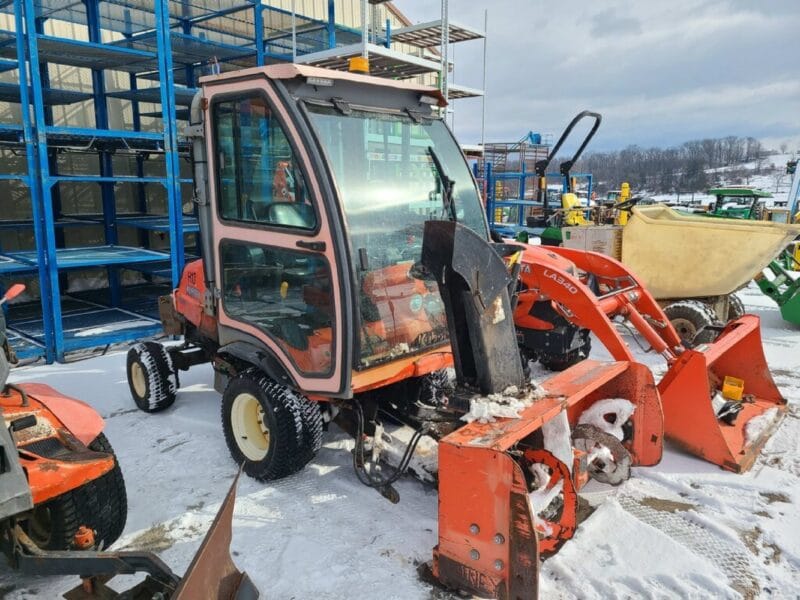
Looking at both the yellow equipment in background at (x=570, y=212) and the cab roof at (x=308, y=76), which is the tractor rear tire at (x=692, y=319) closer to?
the yellow equipment in background at (x=570, y=212)

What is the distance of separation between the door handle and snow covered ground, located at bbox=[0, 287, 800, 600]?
1.43m

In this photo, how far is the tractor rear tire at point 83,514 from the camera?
2.48 m

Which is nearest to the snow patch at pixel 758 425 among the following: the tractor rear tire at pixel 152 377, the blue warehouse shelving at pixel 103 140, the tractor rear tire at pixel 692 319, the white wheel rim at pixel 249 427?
the tractor rear tire at pixel 692 319

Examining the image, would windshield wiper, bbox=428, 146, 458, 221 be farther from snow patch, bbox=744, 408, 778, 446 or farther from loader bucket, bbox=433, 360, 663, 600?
snow patch, bbox=744, 408, 778, 446

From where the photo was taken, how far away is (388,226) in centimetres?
323

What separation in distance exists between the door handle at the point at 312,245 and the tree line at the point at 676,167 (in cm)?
5230

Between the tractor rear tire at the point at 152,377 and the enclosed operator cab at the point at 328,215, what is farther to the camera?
the tractor rear tire at the point at 152,377

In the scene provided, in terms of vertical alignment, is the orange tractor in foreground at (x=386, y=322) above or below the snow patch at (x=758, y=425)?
above

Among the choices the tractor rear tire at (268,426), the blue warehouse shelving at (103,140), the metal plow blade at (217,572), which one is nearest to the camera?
the metal plow blade at (217,572)

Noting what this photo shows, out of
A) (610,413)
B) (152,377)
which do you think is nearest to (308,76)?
(610,413)

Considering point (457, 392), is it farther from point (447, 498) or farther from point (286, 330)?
point (286, 330)

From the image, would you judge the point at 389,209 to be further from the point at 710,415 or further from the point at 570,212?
the point at 570,212

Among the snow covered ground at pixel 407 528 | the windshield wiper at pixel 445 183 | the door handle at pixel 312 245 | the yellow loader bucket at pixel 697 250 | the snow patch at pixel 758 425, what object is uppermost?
the windshield wiper at pixel 445 183

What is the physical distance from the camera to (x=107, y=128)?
927cm
